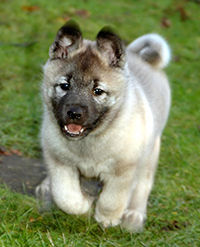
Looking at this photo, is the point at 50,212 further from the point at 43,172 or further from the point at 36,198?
the point at 43,172

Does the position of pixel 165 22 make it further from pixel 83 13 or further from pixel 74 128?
pixel 74 128

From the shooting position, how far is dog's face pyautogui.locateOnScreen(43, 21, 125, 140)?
137 inches

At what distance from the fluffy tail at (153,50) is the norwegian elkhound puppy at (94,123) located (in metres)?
0.81

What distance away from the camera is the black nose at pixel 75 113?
3.40 meters

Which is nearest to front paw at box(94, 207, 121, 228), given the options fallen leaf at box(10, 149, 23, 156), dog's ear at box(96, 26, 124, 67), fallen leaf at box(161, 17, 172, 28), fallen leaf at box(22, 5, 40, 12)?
dog's ear at box(96, 26, 124, 67)

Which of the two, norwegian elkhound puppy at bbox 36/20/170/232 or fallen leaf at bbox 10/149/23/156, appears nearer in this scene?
norwegian elkhound puppy at bbox 36/20/170/232

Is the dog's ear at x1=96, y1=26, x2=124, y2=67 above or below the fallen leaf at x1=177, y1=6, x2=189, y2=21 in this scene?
below

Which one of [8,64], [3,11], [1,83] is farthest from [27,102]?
[3,11]

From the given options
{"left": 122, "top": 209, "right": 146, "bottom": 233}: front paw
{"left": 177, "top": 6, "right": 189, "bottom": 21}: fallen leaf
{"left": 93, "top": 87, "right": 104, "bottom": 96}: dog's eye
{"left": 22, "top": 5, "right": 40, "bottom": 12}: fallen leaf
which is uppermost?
{"left": 177, "top": 6, "right": 189, "bottom": 21}: fallen leaf

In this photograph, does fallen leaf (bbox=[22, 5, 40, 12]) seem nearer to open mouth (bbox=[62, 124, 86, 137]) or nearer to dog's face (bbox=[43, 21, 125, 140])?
dog's face (bbox=[43, 21, 125, 140])

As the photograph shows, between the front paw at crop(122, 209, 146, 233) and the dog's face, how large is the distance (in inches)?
37.0

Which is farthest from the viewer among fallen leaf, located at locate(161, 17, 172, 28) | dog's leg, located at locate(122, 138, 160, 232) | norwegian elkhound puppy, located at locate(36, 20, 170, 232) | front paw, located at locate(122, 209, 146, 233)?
fallen leaf, located at locate(161, 17, 172, 28)

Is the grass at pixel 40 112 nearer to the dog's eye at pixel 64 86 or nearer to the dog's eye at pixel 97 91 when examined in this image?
the dog's eye at pixel 64 86

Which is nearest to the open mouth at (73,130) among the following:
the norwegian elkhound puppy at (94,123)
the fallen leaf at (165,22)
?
the norwegian elkhound puppy at (94,123)
